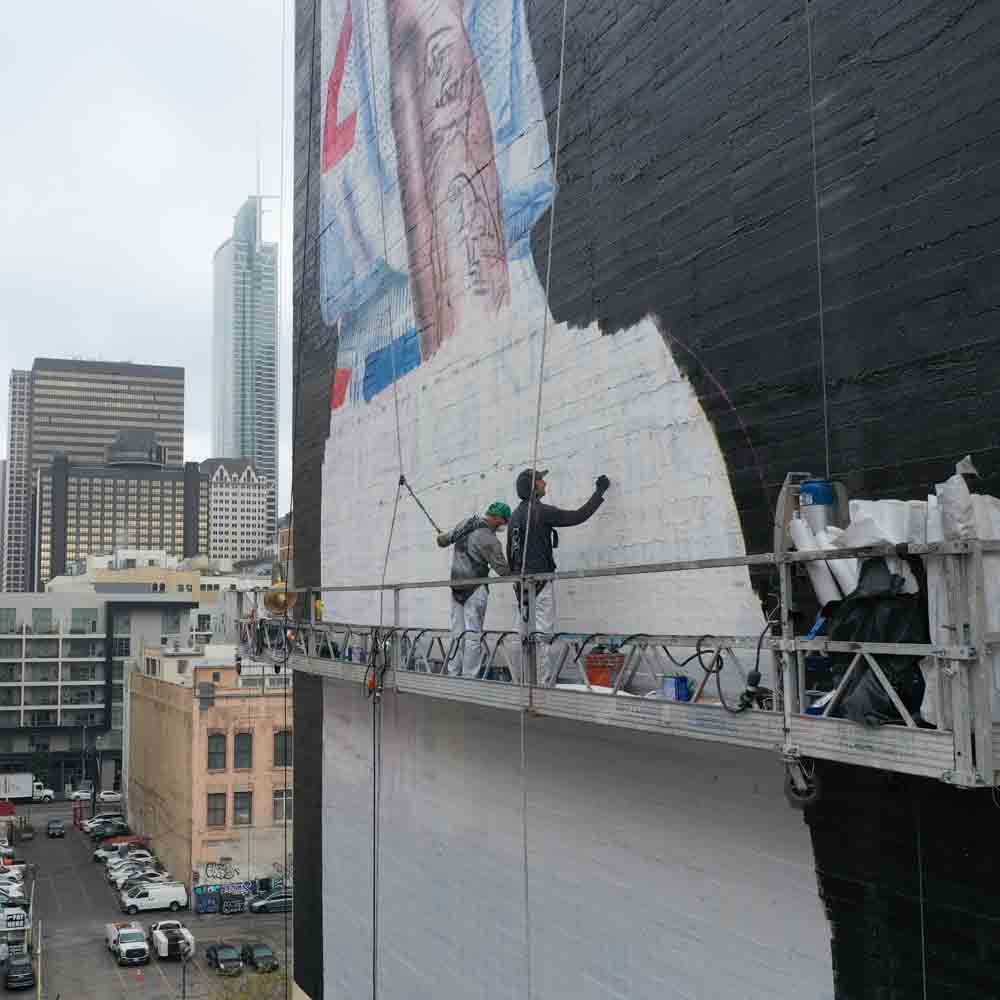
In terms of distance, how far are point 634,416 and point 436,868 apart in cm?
610

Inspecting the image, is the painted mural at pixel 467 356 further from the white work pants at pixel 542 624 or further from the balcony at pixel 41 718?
the balcony at pixel 41 718

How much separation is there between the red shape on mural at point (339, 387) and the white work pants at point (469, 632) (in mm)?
6869

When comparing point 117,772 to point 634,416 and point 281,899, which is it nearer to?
point 281,899

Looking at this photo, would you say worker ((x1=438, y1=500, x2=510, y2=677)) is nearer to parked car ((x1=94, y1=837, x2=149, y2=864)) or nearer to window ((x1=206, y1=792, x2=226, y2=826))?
window ((x1=206, y1=792, x2=226, y2=826))

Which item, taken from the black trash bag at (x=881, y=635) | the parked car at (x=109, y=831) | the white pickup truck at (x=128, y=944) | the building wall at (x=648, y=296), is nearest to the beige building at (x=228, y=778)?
the white pickup truck at (x=128, y=944)

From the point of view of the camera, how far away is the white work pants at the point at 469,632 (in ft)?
34.7

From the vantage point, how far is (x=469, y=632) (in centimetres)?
1048

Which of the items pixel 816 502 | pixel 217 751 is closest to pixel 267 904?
pixel 217 751

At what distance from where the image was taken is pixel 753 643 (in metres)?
6.94

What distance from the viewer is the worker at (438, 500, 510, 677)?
1034 centimetres

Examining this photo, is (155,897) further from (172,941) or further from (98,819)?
(98,819)

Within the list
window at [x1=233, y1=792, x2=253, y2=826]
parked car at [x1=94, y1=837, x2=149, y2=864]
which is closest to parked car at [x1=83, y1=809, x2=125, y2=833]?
parked car at [x1=94, y1=837, x2=149, y2=864]

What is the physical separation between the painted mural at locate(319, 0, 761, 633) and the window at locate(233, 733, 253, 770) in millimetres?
39512

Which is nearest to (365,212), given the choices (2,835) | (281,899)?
(281,899)
